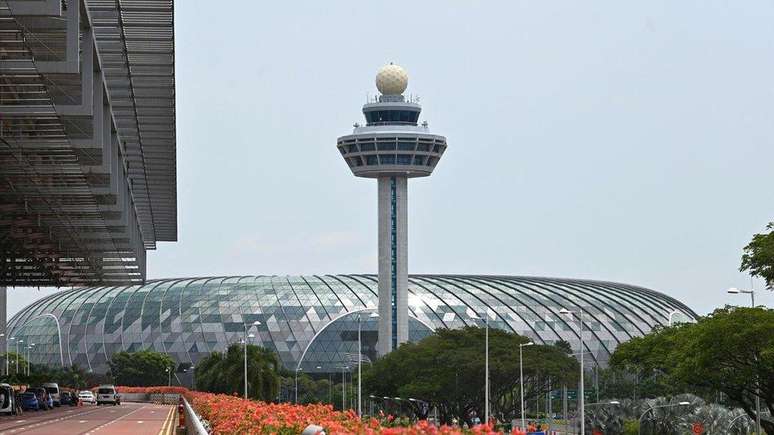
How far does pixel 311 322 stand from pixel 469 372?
76656 millimetres

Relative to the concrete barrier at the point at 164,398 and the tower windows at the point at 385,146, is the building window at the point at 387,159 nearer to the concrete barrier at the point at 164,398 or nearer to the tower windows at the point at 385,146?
the tower windows at the point at 385,146

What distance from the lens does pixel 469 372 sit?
111875 millimetres

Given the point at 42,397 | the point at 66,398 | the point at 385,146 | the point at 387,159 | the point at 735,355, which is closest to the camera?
the point at 735,355

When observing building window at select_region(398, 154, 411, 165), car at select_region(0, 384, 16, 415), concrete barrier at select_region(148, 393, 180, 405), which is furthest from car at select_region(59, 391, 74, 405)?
building window at select_region(398, 154, 411, 165)

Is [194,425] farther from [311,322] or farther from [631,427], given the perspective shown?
[311,322]

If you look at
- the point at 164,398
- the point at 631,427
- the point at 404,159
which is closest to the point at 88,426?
the point at 631,427

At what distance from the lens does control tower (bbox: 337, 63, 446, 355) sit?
170m

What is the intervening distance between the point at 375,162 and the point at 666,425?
84.2 metres

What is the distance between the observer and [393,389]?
126m

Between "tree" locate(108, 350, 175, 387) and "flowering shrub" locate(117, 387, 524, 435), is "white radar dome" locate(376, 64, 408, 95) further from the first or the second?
"flowering shrub" locate(117, 387, 524, 435)

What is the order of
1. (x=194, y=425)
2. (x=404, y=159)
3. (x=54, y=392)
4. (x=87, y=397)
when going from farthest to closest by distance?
(x=404, y=159) < (x=87, y=397) < (x=54, y=392) < (x=194, y=425)

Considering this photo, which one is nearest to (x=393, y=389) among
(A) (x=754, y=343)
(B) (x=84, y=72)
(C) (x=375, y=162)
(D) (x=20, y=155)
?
(C) (x=375, y=162)

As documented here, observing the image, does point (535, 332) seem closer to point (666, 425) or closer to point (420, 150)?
point (420, 150)

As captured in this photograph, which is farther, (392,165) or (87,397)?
(392,165)
